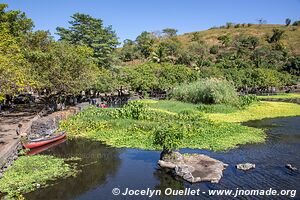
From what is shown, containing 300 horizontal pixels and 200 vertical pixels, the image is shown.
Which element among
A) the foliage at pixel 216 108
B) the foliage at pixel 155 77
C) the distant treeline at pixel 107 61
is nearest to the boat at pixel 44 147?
the distant treeline at pixel 107 61

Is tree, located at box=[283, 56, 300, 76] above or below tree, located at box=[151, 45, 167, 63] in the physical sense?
below

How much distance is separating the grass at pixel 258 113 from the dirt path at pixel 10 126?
72.1 feet

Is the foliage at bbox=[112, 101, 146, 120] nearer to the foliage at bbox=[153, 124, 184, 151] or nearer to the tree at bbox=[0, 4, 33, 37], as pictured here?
the foliage at bbox=[153, 124, 184, 151]

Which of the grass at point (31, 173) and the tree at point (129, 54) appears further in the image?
the tree at point (129, 54)

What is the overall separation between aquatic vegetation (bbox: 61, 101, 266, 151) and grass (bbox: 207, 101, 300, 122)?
4304mm

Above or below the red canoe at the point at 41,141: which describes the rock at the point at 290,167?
below

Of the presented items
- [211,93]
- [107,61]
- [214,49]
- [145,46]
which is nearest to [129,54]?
[145,46]

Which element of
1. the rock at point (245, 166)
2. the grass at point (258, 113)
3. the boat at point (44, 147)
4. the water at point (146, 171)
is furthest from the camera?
the grass at point (258, 113)

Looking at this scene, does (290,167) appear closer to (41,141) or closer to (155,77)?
(41,141)

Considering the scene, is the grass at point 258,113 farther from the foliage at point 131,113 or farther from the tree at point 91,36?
the tree at point 91,36

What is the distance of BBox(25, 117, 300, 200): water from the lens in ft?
58.7

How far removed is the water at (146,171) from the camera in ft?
58.7

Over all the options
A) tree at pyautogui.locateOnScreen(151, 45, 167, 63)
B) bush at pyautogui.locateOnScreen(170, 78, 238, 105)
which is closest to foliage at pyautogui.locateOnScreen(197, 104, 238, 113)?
bush at pyautogui.locateOnScreen(170, 78, 238, 105)

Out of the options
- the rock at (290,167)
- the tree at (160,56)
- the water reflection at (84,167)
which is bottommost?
the water reflection at (84,167)
